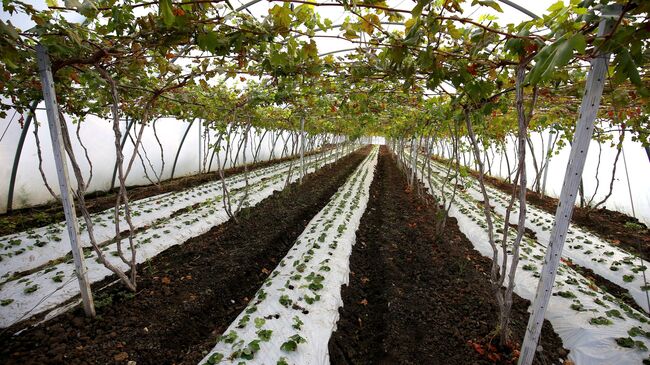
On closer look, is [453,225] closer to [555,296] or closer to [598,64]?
[555,296]

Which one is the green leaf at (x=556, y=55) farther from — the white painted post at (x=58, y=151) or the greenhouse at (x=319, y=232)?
the white painted post at (x=58, y=151)

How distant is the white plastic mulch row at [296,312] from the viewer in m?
3.18

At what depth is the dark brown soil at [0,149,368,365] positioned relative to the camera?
3.24 m

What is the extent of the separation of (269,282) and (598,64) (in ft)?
14.9

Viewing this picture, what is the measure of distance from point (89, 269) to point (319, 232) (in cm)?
421

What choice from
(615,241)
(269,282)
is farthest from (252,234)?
(615,241)


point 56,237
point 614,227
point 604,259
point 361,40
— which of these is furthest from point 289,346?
point 614,227

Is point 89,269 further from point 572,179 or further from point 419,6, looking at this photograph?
point 572,179

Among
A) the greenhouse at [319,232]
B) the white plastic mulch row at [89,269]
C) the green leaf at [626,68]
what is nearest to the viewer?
the green leaf at [626,68]

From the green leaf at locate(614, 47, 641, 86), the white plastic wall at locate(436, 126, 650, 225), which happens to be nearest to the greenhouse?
the green leaf at locate(614, 47, 641, 86)

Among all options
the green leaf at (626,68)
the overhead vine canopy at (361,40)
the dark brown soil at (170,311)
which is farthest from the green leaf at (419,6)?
the dark brown soil at (170,311)

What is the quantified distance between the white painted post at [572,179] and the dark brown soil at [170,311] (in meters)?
3.43

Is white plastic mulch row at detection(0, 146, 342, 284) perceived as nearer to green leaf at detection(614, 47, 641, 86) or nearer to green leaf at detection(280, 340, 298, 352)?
green leaf at detection(280, 340, 298, 352)

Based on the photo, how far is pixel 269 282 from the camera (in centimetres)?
470
